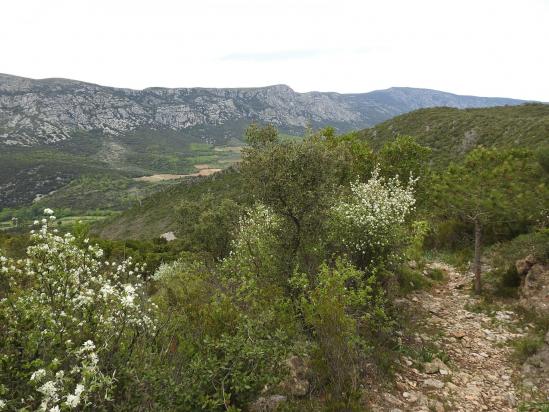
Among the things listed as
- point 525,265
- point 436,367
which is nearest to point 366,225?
point 436,367

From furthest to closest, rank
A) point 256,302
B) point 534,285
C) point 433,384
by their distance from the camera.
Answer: point 534,285 < point 433,384 < point 256,302

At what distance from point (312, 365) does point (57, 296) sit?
524 cm

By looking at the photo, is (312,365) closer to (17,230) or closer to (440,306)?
(440,306)

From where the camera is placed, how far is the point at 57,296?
19.9 ft

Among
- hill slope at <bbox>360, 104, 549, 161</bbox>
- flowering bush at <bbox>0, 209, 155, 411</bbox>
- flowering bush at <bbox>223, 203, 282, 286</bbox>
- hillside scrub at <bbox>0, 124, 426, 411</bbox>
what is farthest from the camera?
hill slope at <bbox>360, 104, 549, 161</bbox>

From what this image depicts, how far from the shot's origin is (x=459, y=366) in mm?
9844

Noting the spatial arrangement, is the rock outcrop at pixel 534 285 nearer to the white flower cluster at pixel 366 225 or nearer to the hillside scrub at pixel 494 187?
the hillside scrub at pixel 494 187

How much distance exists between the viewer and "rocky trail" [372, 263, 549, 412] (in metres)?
8.24

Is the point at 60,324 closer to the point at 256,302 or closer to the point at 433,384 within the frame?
the point at 256,302

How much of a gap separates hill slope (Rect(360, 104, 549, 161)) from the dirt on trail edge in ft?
118

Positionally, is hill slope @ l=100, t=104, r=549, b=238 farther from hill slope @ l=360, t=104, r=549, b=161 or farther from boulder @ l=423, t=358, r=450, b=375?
boulder @ l=423, t=358, r=450, b=375

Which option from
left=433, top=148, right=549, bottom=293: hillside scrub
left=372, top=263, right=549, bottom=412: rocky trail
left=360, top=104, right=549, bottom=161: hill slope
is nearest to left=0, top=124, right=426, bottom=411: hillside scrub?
left=372, top=263, right=549, bottom=412: rocky trail

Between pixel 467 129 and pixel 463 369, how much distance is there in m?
66.4

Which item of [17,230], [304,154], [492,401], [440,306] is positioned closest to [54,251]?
[304,154]
